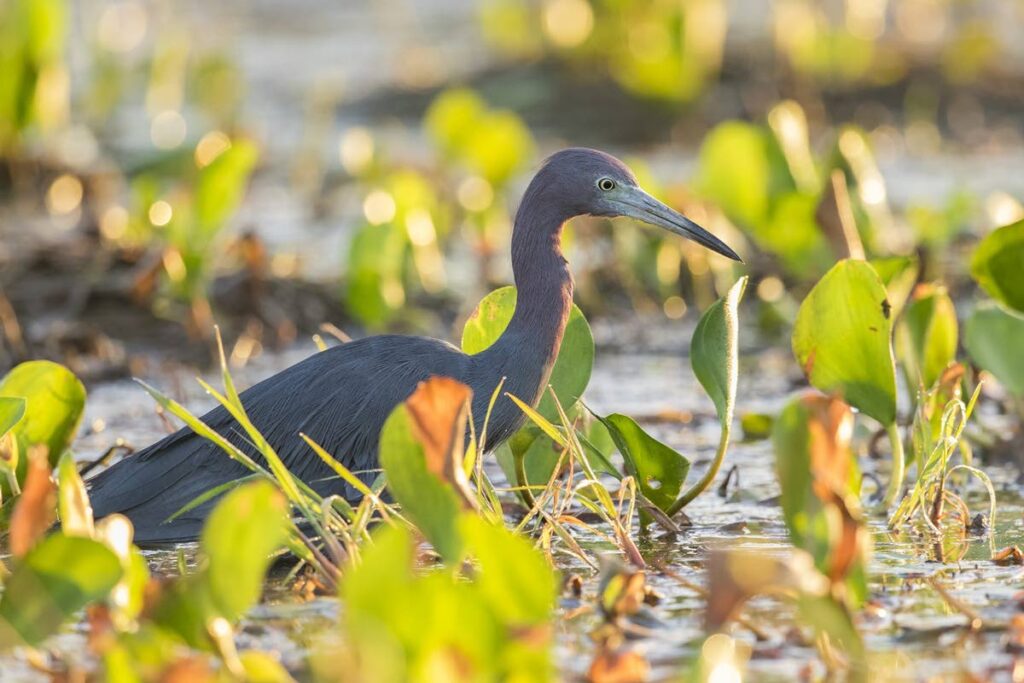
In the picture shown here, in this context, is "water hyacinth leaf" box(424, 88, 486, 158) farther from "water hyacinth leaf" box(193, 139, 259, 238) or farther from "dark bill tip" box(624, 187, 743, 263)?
"dark bill tip" box(624, 187, 743, 263)

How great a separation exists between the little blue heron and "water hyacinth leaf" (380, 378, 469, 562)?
1026 millimetres

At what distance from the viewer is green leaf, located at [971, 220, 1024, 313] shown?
16.6 ft

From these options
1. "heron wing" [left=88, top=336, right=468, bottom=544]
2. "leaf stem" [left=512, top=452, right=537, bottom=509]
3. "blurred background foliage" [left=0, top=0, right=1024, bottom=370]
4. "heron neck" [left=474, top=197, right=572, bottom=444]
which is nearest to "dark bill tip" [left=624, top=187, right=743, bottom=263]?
"heron neck" [left=474, top=197, right=572, bottom=444]

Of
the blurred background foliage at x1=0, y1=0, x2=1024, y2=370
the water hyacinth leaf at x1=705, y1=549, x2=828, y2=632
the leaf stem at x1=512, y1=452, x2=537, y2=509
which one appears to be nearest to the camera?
the water hyacinth leaf at x1=705, y1=549, x2=828, y2=632

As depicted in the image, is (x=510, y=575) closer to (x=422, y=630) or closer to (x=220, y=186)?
(x=422, y=630)

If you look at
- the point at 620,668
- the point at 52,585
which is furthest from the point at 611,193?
the point at 52,585

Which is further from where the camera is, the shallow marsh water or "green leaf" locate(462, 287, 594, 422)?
"green leaf" locate(462, 287, 594, 422)

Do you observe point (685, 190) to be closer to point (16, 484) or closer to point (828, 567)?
point (16, 484)

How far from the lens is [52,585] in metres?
3.35

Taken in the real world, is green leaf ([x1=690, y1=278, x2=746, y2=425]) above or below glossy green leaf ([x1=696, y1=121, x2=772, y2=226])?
below

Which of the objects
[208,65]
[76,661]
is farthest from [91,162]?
[76,661]

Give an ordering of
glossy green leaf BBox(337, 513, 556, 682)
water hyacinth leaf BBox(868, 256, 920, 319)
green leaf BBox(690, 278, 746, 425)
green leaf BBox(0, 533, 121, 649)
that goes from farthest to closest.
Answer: water hyacinth leaf BBox(868, 256, 920, 319)
green leaf BBox(690, 278, 746, 425)
green leaf BBox(0, 533, 121, 649)
glossy green leaf BBox(337, 513, 556, 682)

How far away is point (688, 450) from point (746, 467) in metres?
0.29

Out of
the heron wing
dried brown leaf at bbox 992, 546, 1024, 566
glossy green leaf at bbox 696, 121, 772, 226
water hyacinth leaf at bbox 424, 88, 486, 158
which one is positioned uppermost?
water hyacinth leaf at bbox 424, 88, 486, 158
